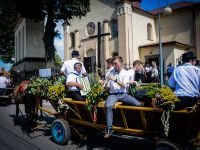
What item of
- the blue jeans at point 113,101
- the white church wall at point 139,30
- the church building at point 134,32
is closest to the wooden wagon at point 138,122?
the blue jeans at point 113,101

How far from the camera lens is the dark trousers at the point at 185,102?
202 inches

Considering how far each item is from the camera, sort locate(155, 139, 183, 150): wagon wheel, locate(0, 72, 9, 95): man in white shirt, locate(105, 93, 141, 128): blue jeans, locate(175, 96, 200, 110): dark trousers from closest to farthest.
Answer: locate(155, 139, 183, 150): wagon wheel, locate(175, 96, 200, 110): dark trousers, locate(105, 93, 141, 128): blue jeans, locate(0, 72, 9, 95): man in white shirt

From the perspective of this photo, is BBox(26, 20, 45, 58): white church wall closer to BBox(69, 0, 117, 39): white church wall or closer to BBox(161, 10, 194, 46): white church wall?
BBox(69, 0, 117, 39): white church wall

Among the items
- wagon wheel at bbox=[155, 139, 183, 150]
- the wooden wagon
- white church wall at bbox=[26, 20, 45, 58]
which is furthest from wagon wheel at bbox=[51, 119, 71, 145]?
white church wall at bbox=[26, 20, 45, 58]

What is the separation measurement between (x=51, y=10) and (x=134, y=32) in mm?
11534

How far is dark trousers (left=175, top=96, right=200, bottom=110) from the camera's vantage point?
5137 millimetres

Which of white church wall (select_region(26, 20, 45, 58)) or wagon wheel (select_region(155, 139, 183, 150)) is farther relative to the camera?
white church wall (select_region(26, 20, 45, 58))

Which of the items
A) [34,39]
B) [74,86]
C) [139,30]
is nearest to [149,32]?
[139,30]

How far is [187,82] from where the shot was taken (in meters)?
5.41

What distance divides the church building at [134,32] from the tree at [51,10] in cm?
602

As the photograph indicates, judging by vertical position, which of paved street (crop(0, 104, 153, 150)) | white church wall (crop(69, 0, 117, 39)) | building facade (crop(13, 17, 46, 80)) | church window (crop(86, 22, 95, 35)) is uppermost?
white church wall (crop(69, 0, 117, 39))

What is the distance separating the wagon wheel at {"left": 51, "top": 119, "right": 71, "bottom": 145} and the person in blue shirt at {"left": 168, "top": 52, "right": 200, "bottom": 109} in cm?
284

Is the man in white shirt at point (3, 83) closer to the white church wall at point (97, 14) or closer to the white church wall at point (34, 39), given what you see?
the white church wall at point (34, 39)

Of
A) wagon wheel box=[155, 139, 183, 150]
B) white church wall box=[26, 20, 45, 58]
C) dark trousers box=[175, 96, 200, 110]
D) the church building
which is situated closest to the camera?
wagon wheel box=[155, 139, 183, 150]
